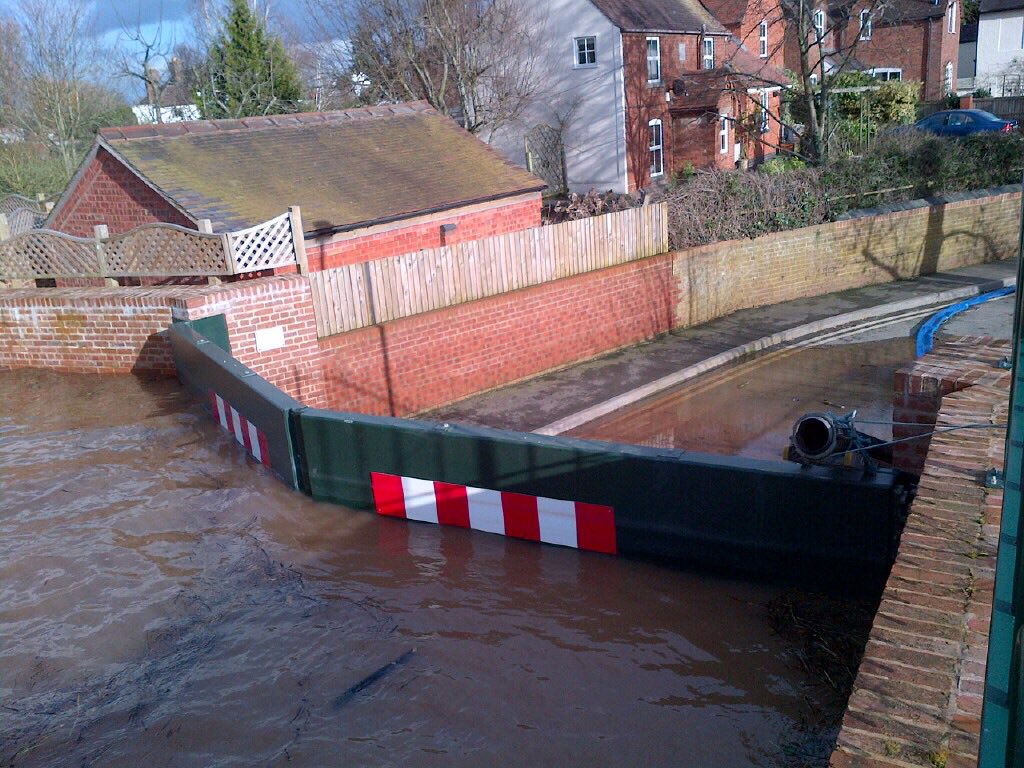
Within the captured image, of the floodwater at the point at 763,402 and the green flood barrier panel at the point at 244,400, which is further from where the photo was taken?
the floodwater at the point at 763,402

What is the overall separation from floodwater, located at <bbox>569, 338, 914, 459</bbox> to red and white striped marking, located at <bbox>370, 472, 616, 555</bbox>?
188 inches

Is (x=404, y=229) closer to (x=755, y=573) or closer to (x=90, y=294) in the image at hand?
(x=90, y=294)

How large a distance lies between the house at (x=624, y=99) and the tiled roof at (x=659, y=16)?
0.06 meters

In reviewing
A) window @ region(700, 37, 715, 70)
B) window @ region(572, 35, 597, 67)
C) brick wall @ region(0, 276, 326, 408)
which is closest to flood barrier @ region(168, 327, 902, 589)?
brick wall @ region(0, 276, 326, 408)

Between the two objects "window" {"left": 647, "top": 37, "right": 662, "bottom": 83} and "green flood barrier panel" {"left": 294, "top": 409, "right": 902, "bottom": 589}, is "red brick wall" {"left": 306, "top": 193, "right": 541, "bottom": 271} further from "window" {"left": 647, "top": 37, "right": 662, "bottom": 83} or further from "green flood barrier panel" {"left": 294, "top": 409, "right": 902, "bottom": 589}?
Result: "window" {"left": 647, "top": 37, "right": 662, "bottom": 83}

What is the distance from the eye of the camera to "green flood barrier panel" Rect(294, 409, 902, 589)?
545cm

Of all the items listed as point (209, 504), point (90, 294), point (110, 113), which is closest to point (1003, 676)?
point (209, 504)

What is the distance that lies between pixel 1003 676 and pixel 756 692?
11.1 feet

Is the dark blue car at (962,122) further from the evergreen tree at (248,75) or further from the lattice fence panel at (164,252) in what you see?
the lattice fence panel at (164,252)

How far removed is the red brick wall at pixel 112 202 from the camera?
1400 centimetres

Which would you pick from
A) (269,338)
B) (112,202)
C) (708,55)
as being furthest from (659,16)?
(269,338)

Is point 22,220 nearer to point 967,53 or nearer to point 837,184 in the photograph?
point 837,184

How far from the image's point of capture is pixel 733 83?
29.0m

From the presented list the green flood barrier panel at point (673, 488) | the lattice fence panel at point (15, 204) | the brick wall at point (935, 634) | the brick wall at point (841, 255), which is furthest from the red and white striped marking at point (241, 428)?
the lattice fence panel at point (15, 204)
